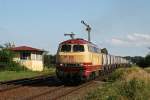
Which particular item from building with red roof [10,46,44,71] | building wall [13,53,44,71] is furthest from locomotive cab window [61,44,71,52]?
building with red roof [10,46,44,71]

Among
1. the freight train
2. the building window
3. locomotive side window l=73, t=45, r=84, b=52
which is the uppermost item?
the building window

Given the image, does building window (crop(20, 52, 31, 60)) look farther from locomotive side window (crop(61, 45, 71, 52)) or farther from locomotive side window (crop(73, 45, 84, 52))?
locomotive side window (crop(73, 45, 84, 52))

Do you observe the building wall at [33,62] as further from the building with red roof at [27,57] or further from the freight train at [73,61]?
the freight train at [73,61]

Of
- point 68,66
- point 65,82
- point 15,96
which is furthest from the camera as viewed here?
point 65,82

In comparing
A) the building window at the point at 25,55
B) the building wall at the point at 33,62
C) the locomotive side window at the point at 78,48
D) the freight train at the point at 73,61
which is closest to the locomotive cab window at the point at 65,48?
the freight train at the point at 73,61

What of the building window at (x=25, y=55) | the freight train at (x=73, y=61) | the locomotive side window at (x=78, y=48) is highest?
the building window at (x=25, y=55)

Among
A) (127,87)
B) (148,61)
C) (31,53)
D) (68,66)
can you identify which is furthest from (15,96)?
(148,61)

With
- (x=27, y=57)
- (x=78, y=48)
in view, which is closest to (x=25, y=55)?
(x=27, y=57)

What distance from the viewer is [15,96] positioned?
21.1 metres

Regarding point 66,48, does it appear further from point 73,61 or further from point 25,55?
point 25,55

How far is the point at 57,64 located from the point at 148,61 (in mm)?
52919

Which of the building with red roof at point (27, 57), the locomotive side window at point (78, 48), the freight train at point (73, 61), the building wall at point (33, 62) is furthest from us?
the building with red roof at point (27, 57)

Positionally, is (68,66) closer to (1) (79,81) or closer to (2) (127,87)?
(1) (79,81)

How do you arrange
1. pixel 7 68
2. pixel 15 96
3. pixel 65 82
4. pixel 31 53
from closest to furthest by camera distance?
pixel 15 96 → pixel 65 82 → pixel 7 68 → pixel 31 53
